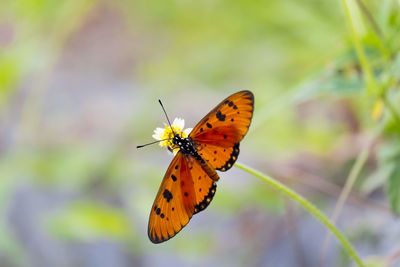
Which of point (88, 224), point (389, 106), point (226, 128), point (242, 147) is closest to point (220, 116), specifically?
point (226, 128)

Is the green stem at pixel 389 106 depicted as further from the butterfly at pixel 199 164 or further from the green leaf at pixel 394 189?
the butterfly at pixel 199 164

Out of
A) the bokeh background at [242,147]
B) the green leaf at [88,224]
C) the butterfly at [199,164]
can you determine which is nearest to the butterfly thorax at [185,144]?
the butterfly at [199,164]

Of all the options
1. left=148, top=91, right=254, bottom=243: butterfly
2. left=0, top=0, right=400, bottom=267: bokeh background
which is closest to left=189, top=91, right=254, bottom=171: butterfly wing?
left=148, top=91, right=254, bottom=243: butterfly

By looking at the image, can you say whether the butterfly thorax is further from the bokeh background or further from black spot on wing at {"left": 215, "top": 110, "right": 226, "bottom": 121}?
the bokeh background

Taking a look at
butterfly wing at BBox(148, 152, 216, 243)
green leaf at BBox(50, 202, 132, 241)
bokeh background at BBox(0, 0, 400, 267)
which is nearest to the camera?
butterfly wing at BBox(148, 152, 216, 243)

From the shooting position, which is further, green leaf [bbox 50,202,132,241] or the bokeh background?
green leaf [bbox 50,202,132,241]

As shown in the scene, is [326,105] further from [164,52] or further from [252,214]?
[164,52]

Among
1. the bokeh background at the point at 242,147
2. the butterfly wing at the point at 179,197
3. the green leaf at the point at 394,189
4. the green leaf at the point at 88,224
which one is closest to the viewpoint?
the butterfly wing at the point at 179,197
